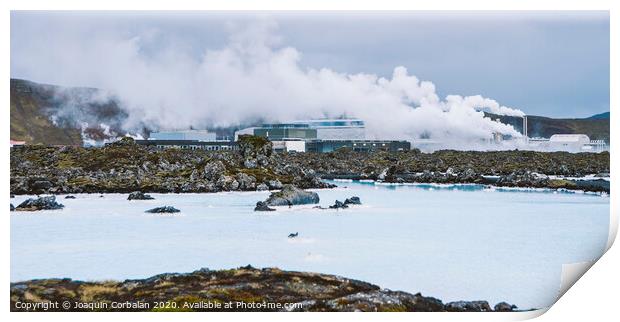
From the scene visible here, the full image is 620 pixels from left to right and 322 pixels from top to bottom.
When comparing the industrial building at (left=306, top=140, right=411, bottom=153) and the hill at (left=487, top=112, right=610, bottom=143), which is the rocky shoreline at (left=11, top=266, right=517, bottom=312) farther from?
the hill at (left=487, top=112, right=610, bottom=143)

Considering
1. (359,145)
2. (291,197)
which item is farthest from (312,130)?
(291,197)

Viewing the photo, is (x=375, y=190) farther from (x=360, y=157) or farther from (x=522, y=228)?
(x=522, y=228)

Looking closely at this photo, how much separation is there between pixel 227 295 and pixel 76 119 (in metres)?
6.29

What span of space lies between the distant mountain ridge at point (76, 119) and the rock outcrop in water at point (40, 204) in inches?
53.9

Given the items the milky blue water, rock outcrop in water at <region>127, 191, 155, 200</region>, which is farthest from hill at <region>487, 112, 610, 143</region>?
rock outcrop in water at <region>127, 191, 155, 200</region>

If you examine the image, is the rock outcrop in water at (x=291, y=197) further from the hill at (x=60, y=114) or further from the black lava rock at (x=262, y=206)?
the hill at (x=60, y=114)

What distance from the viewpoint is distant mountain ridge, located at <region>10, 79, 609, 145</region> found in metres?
16.9

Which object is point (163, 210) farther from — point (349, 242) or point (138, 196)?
point (349, 242)

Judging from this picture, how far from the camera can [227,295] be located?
14.9m

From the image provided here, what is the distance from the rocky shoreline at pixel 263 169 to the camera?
1902cm

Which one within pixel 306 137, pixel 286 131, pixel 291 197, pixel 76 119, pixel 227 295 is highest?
pixel 76 119

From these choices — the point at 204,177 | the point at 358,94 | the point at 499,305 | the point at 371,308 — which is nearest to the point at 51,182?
the point at 204,177

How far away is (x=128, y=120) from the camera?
747 inches

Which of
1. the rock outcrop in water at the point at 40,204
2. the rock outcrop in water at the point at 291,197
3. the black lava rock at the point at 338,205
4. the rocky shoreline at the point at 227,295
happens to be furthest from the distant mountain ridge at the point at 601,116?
the rock outcrop in water at the point at 40,204
